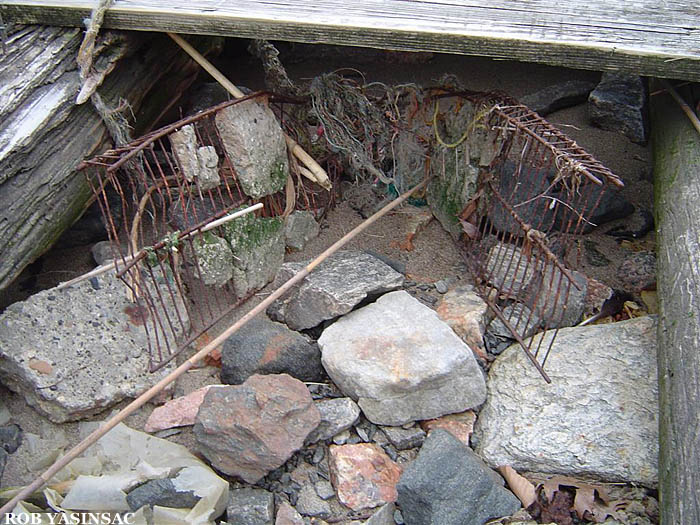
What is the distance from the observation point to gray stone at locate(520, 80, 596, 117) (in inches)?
151

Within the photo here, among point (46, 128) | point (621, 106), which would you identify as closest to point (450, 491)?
point (46, 128)

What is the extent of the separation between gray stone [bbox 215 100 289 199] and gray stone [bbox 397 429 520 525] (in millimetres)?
1491

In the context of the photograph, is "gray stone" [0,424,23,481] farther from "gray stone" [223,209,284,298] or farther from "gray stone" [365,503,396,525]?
"gray stone" [365,503,396,525]

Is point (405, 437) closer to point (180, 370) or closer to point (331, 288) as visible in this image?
point (331, 288)

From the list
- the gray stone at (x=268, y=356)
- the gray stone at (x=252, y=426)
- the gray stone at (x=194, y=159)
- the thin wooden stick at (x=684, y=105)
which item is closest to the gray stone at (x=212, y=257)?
the gray stone at (x=194, y=159)

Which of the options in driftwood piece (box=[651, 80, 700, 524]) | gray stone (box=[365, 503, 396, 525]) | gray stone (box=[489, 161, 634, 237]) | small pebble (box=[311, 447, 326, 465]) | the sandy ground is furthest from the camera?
gray stone (box=[489, 161, 634, 237])

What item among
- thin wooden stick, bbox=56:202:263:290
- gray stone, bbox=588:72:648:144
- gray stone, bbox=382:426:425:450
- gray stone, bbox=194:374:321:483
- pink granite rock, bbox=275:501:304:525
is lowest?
pink granite rock, bbox=275:501:304:525

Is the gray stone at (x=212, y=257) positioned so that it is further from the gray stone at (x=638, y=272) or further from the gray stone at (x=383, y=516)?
the gray stone at (x=638, y=272)

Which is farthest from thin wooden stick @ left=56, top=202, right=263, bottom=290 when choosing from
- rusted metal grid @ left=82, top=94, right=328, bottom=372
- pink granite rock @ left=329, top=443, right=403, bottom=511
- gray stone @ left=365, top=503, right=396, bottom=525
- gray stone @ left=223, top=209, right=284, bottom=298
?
gray stone @ left=365, top=503, right=396, bottom=525

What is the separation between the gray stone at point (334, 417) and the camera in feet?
8.09

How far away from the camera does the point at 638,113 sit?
354 centimetres

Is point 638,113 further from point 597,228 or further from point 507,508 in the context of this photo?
point 507,508

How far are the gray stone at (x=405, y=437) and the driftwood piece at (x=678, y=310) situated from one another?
2.72ft

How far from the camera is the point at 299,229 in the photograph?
3.36m
